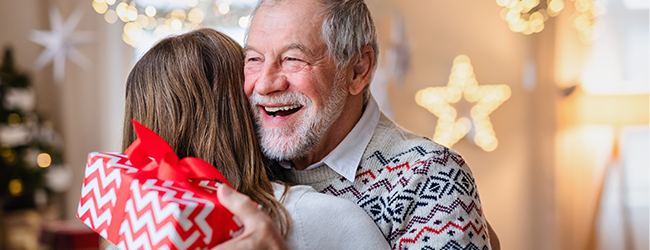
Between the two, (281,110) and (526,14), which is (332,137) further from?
(526,14)

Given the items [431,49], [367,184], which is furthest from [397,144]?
[431,49]

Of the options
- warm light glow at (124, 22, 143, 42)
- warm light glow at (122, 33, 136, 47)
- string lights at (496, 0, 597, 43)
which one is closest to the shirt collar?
string lights at (496, 0, 597, 43)

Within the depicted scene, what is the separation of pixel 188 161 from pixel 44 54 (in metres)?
4.35

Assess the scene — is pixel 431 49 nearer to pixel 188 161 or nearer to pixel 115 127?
pixel 115 127

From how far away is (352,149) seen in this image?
1.30 metres

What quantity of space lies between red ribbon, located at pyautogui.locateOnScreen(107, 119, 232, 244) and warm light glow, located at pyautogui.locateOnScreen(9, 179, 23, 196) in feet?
11.7

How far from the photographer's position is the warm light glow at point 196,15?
13.2ft

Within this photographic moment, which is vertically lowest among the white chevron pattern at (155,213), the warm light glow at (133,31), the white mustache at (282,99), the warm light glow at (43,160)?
the warm light glow at (43,160)

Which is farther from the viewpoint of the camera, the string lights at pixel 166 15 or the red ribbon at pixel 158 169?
the string lights at pixel 166 15

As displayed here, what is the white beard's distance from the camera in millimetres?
1240

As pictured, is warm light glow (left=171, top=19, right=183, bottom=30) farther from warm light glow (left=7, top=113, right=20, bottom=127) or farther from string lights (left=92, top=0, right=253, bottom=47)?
warm light glow (left=7, top=113, right=20, bottom=127)

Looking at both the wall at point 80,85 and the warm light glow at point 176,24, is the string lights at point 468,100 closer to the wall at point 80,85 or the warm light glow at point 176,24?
the warm light glow at point 176,24

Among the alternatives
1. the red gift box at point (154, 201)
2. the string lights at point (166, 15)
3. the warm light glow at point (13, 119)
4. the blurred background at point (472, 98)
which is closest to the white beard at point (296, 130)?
the red gift box at point (154, 201)

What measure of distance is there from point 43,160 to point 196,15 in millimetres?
1790
